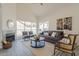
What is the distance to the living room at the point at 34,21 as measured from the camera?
2026 mm

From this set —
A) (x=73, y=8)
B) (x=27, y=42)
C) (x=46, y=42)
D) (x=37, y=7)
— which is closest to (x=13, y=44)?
(x=27, y=42)

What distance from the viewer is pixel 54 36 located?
6.97 feet

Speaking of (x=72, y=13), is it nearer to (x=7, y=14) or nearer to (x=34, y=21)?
(x=34, y=21)

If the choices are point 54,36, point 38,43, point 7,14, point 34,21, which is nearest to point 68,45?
point 54,36

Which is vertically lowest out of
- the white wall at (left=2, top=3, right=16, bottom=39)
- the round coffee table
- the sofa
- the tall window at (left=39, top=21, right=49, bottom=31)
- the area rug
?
the area rug

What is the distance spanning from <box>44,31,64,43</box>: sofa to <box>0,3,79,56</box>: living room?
2.1 inches

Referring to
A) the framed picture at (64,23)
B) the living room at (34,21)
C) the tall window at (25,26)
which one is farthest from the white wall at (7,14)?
the framed picture at (64,23)

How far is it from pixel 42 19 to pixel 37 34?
0.94 feet

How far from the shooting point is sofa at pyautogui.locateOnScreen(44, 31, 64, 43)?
210 cm

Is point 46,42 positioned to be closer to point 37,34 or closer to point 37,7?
point 37,34

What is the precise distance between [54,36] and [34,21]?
456 mm

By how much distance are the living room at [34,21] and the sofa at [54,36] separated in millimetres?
53

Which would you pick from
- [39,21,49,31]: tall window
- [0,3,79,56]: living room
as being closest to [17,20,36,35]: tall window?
[0,3,79,56]: living room

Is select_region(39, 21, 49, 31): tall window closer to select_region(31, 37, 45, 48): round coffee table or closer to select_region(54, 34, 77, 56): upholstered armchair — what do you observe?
select_region(31, 37, 45, 48): round coffee table
